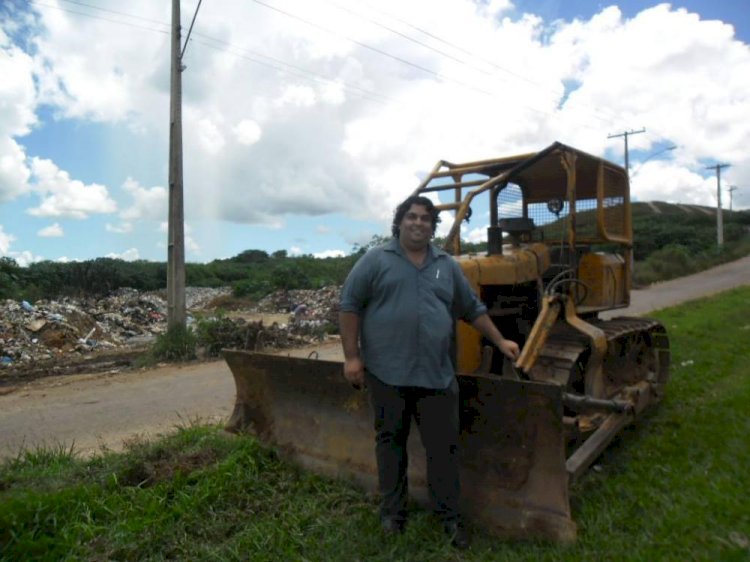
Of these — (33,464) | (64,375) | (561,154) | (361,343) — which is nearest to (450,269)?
(361,343)

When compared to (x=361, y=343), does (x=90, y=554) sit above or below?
below

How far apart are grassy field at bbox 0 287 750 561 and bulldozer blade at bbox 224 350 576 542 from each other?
14cm

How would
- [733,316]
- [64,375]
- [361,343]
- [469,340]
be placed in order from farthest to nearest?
1. [733,316]
2. [64,375]
3. [469,340]
4. [361,343]

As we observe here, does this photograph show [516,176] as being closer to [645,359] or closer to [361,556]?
[645,359]

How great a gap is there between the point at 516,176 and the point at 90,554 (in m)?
4.41

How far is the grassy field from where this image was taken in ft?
10.8

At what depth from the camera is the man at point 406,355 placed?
134 inches

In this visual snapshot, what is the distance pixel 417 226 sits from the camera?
11.5 feet

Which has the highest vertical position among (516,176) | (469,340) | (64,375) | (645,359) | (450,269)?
(516,176)

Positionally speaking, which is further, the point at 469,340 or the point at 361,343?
the point at 469,340

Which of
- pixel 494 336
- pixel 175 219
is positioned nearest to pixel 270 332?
pixel 175 219

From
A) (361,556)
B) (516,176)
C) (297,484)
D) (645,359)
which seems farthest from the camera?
(645,359)

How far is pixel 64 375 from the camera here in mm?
9875

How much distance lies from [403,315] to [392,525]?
1.14 m
